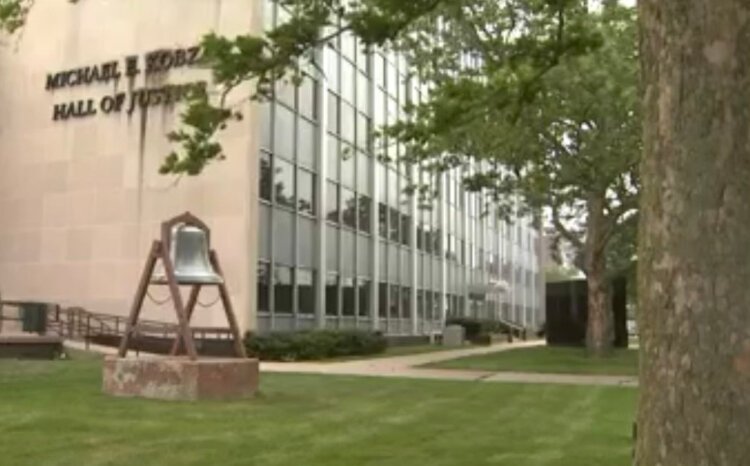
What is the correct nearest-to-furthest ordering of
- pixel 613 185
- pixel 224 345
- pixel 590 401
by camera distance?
1. pixel 590 401
2. pixel 224 345
3. pixel 613 185

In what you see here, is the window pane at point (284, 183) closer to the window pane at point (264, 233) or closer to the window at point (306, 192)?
the window at point (306, 192)

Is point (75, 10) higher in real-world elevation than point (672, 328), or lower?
higher

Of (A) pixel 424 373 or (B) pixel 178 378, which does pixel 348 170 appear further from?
(B) pixel 178 378

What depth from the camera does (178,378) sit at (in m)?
13.4

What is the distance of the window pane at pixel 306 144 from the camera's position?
1198 inches

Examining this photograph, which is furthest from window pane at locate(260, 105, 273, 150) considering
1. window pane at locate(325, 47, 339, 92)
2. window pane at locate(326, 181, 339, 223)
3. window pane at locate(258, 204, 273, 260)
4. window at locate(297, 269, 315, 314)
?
window pane at locate(325, 47, 339, 92)

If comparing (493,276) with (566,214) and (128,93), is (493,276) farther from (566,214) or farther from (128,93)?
(128,93)

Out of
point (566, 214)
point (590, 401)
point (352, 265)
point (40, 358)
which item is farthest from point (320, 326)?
point (590, 401)

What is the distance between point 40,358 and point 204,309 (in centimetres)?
579

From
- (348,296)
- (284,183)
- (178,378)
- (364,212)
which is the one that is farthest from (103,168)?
(178,378)

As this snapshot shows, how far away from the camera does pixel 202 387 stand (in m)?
13.5

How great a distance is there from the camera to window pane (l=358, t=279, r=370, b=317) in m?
35.2

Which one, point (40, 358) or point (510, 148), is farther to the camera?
point (510, 148)

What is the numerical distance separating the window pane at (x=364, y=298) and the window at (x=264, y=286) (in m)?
7.24
